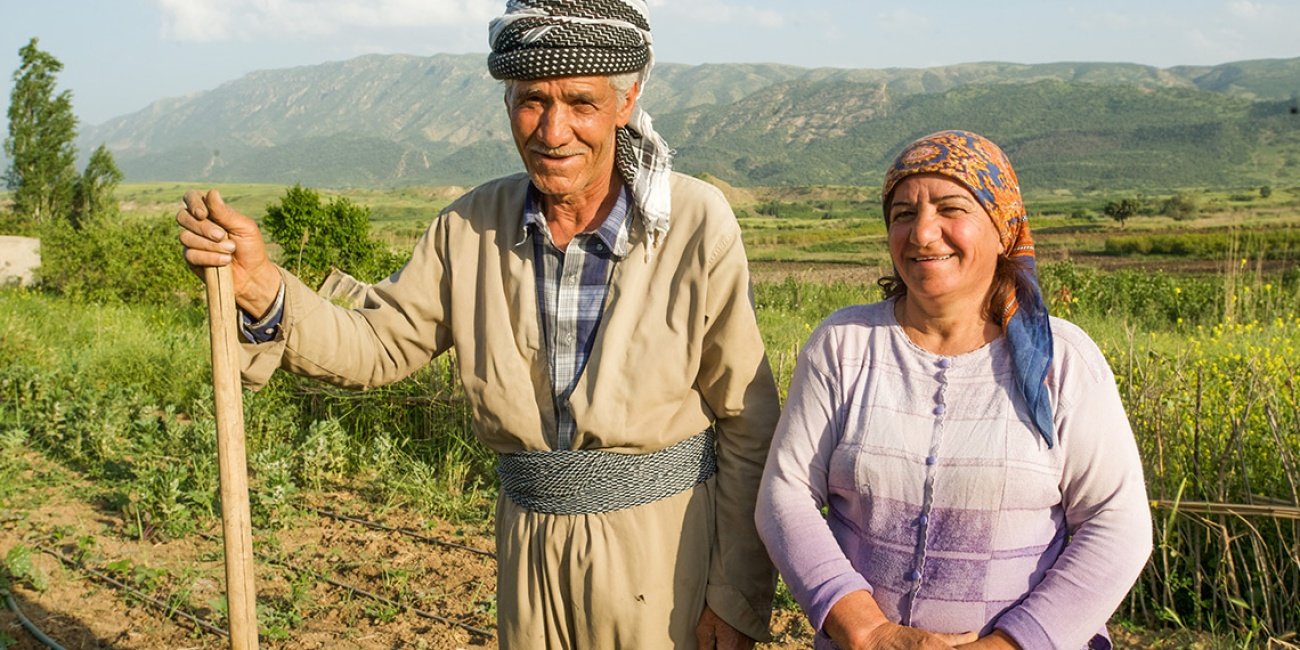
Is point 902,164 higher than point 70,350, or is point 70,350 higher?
point 902,164

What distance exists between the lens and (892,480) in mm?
1652

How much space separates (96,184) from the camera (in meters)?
38.9

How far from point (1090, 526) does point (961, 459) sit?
21 cm

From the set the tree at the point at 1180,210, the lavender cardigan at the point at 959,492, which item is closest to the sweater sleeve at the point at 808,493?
the lavender cardigan at the point at 959,492

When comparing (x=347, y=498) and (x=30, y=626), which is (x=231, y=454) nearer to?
(x=30, y=626)

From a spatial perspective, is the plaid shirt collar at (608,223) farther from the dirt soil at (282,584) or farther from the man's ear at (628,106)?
the dirt soil at (282,584)

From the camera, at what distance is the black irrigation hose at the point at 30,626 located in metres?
3.29

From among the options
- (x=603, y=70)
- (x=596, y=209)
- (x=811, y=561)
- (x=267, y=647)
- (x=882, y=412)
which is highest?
(x=603, y=70)

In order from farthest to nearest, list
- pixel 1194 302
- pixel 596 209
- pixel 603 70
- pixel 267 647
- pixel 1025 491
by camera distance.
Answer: pixel 1194 302
pixel 267 647
pixel 596 209
pixel 603 70
pixel 1025 491

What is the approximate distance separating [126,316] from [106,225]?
5.25 m

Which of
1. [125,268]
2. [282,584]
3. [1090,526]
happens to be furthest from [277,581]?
[125,268]

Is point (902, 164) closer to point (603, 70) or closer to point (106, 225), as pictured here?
point (603, 70)

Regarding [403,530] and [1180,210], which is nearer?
[403,530]

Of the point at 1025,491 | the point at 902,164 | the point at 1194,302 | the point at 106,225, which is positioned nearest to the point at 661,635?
the point at 1025,491
